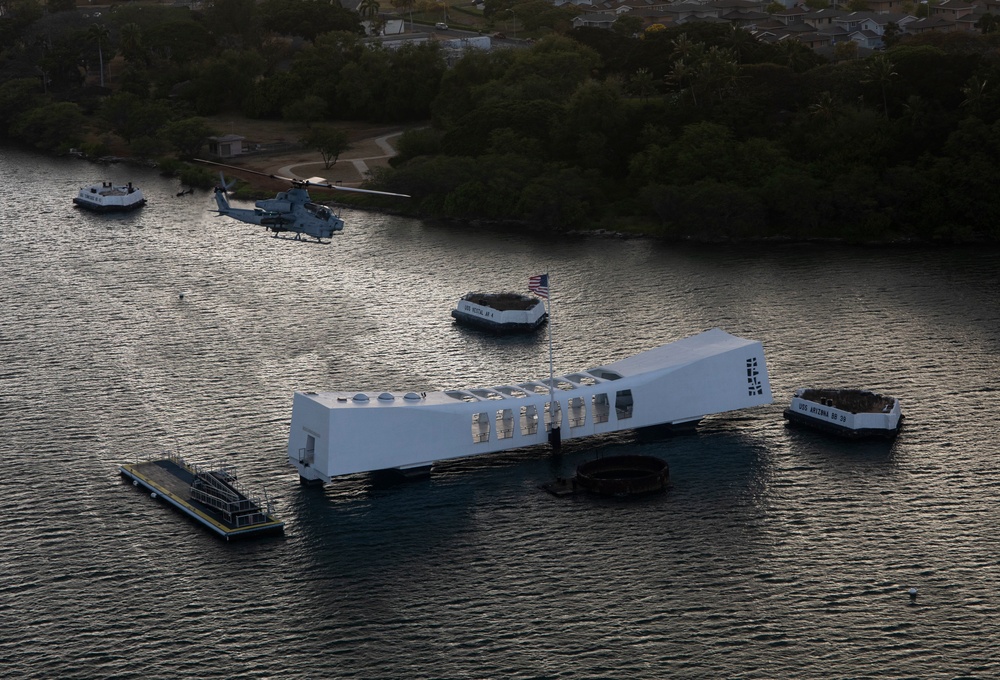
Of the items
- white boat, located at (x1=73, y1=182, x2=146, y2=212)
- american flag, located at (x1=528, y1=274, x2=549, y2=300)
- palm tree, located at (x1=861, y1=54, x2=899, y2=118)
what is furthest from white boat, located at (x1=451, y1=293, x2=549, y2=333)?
white boat, located at (x1=73, y1=182, x2=146, y2=212)

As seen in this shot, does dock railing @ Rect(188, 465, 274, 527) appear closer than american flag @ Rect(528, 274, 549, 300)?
Yes

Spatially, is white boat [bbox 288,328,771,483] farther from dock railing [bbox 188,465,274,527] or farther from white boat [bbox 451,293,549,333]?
white boat [bbox 451,293,549,333]

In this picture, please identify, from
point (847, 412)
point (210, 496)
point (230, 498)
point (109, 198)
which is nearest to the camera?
Result: point (230, 498)

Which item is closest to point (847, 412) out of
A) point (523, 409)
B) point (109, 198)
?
point (523, 409)

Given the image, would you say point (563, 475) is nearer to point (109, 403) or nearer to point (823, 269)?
point (109, 403)

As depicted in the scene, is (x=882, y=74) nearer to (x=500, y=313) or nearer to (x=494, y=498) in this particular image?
(x=500, y=313)

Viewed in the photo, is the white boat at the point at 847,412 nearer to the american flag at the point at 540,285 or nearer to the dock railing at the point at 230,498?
the american flag at the point at 540,285

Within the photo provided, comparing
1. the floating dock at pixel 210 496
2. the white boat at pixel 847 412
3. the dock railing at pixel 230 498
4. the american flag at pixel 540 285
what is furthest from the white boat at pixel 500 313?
the dock railing at pixel 230 498
